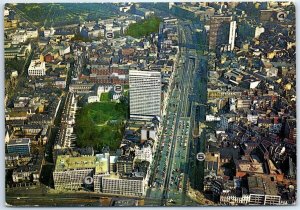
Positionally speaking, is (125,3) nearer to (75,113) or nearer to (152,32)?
(152,32)

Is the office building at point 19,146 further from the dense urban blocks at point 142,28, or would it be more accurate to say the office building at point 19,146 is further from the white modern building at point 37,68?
the dense urban blocks at point 142,28

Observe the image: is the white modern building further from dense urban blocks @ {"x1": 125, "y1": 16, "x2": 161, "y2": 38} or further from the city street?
the city street

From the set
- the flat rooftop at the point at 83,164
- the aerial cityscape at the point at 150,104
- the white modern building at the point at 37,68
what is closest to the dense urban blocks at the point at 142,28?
the aerial cityscape at the point at 150,104

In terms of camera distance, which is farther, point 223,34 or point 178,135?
point 223,34

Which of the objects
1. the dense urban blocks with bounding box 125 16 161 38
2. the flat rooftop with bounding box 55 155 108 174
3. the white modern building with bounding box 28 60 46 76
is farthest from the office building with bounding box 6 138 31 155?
the dense urban blocks with bounding box 125 16 161 38

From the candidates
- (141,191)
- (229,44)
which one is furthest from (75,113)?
(229,44)

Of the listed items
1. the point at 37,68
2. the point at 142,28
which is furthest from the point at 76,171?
the point at 142,28

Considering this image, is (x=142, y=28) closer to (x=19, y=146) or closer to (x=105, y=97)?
(x=105, y=97)
